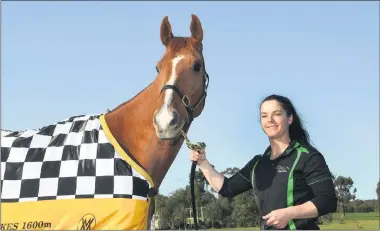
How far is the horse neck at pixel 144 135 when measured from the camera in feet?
14.4

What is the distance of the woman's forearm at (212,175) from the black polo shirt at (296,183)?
1.40 ft

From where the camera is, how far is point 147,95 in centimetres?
461

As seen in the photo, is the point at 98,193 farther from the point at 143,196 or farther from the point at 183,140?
the point at 183,140

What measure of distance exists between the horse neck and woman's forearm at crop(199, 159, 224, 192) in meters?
0.69

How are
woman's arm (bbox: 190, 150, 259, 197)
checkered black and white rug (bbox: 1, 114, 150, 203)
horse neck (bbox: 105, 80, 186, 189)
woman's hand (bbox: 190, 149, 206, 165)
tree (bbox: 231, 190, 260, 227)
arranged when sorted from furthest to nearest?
1. tree (bbox: 231, 190, 260, 227)
2. horse neck (bbox: 105, 80, 186, 189)
3. checkered black and white rug (bbox: 1, 114, 150, 203)
4. woman's hand (bbox: 190, 149, 206, 165)
5. woman's arm (bbox: 190, 150, 259, 197)

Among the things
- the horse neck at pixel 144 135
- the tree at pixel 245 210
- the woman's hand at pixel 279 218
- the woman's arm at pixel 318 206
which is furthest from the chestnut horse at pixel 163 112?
the tree at pixel 245 210

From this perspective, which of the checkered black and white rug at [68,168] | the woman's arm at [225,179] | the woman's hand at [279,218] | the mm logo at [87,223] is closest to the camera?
the woman's hand at [279,218]

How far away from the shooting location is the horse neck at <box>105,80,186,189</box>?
14.4ft

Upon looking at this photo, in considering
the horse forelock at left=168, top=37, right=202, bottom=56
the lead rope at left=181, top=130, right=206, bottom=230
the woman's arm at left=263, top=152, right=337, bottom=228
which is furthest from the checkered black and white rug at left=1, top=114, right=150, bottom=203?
the woman's arm at left=263, top=152, right=337, bottom=228

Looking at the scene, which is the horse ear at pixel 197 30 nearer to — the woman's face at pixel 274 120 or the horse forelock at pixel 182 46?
the horse forelock at pixel 182 46

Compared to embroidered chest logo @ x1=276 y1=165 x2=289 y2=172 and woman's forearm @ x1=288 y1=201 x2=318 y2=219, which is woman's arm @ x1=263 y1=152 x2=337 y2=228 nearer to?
woman's forearm @ x1=288 y1=201 x2=318 y2=219

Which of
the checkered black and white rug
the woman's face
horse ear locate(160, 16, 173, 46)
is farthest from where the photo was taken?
horse ear locate(160, 16, 173, 46)

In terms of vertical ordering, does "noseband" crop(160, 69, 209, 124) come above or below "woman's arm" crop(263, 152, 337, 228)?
above

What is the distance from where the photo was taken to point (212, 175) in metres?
3.84
